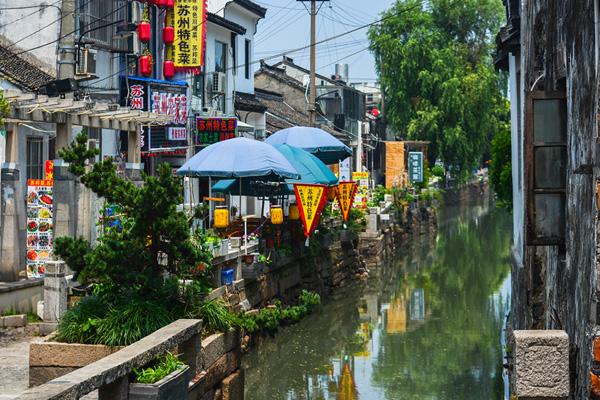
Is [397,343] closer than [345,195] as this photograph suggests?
Yes

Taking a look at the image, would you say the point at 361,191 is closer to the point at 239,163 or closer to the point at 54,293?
the point at 239,163

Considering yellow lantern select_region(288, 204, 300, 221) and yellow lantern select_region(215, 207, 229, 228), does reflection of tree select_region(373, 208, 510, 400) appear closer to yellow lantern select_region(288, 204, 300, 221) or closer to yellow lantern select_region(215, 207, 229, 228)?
yellow lantern select_region(288, 204, 300, 221)

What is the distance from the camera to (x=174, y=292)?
11.6 metres

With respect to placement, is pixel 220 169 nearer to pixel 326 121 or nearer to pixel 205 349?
pixel 205 349

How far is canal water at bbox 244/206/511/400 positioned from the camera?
54.5 ft

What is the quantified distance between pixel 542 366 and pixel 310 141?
62.4 ft

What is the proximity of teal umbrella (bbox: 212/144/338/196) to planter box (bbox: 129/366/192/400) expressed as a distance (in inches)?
474

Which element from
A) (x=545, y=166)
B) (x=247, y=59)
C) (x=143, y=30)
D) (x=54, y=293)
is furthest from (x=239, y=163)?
(x=247, y=59)

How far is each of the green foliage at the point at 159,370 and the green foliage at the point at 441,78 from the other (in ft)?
145

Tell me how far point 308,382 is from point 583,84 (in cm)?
1064

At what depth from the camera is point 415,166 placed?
49344 mm

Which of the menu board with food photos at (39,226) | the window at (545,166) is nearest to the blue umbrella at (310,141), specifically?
the menu board with food photos at (39,226)

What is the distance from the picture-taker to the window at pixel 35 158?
19.0 metres

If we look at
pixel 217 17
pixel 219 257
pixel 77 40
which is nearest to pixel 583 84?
pixel 219 257
